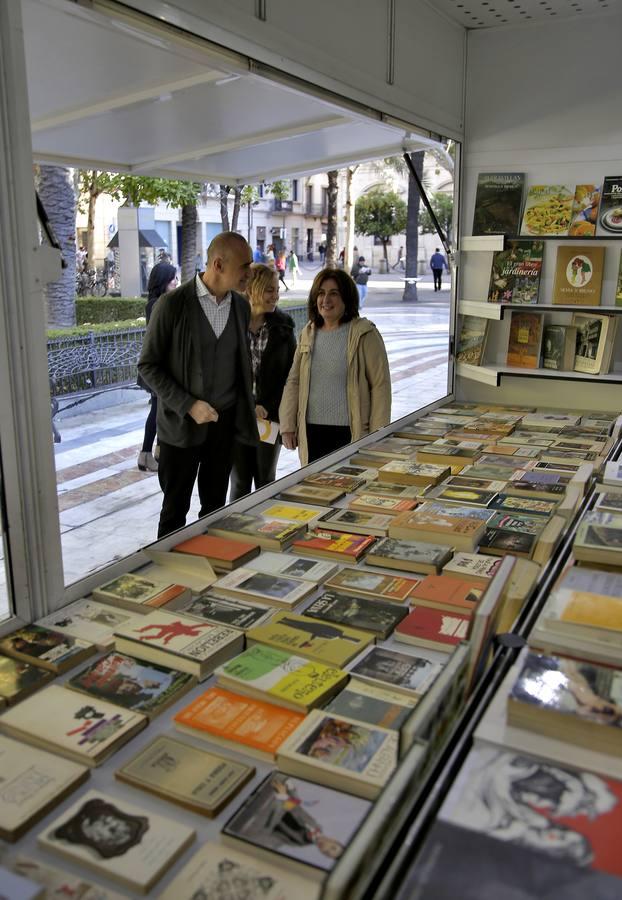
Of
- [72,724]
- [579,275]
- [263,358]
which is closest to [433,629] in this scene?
[72,724]

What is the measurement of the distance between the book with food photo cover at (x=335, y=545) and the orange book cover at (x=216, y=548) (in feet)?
0.44

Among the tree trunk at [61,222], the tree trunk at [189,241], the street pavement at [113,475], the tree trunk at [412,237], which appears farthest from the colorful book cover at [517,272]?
the tree trunk at [412,237]

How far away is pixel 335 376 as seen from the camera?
3.71 m

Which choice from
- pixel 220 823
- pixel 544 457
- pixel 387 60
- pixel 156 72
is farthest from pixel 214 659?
pixel 387 60

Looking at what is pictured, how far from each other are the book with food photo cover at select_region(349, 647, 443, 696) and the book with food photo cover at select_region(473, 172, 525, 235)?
3088mm

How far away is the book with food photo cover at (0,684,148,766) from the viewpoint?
3.99ft

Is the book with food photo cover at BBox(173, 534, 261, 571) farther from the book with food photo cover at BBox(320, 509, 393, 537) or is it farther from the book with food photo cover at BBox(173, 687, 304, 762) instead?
the book with food photo cover at BBox(173, 687, 304, 762)

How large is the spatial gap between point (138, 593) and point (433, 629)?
2.19 ft

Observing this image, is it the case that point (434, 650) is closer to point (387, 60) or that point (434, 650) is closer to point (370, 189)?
point (387, 60)

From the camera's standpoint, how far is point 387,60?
10.2ft


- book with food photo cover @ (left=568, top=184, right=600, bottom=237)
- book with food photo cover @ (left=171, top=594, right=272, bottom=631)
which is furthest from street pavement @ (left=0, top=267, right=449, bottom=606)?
book with food photo cover @ (left=568, top=184, right=600, bottom=237)

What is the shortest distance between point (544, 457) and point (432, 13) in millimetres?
2164

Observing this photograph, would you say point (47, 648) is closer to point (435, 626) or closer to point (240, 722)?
point (240, 722)

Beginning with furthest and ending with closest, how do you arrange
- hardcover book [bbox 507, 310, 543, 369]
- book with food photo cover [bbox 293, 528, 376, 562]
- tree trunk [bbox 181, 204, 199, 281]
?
tree trunk [bbox 181, 204, 199, 281] < hardcover book [bbox 507, 310, 543, 369] < book with food photo cover [bbox 293, 528, 376, 562]
